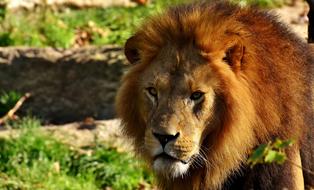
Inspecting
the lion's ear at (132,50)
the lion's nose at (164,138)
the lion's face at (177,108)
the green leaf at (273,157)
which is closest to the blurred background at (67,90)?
the lion's ear at (132,50)

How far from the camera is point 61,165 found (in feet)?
27.0

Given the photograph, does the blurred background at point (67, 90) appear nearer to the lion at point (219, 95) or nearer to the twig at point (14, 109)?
the twig at point (14, 109)

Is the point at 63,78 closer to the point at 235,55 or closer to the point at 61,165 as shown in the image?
the point at 61,165

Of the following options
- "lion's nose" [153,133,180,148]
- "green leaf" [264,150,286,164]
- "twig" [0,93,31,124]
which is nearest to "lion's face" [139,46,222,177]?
"lion's nose" [153,133,180,148]

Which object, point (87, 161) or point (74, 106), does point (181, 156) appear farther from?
point (74, 106)

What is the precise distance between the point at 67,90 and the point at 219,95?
15.0 ft

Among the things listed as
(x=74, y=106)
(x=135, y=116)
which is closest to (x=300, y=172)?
(x=135, y=116)

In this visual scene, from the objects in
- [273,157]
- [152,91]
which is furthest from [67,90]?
[273,157]

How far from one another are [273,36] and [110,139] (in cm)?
310

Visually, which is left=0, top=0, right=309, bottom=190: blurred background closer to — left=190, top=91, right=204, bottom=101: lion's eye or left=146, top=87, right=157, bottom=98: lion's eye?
left=146, top=87, right=157, bottom=98: lion's eye

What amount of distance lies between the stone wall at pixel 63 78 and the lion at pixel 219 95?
156 inches

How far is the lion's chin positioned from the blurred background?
502mm

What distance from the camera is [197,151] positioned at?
5617 millimetres

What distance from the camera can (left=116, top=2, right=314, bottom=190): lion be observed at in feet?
18.3
